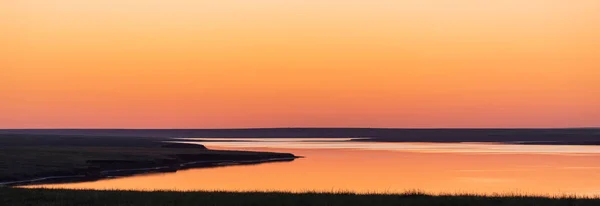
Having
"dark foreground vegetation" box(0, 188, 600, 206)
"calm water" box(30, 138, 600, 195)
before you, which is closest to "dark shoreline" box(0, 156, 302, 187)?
"calm water" box(30, 138, 600, 195)

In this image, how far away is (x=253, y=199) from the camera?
102 feet

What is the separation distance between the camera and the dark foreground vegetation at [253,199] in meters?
30.0

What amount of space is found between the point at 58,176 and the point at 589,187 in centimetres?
4033

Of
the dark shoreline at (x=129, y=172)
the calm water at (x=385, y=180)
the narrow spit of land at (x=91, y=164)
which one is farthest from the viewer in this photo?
the narrow spit of land at (x=91, y=164)

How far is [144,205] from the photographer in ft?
96.9

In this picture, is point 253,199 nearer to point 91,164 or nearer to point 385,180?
point 385,180

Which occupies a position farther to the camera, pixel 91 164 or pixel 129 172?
pixel 91 164

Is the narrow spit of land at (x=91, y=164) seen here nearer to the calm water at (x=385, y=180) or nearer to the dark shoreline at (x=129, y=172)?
the dark shoreline at (x=129, y=172)

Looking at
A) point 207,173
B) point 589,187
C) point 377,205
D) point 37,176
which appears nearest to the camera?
point 377,205

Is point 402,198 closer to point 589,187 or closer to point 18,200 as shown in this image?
point 18,200

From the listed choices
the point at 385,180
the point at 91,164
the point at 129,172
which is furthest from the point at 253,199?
the point at 91,164

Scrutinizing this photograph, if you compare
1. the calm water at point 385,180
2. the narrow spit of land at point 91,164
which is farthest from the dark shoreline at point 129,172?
the calm water at point 385,180

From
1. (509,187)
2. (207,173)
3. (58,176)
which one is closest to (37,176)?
(58,176)

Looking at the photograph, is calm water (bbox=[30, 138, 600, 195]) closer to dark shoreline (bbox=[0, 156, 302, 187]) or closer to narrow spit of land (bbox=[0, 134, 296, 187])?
dark shoreline (bbox=[0, 156, 302, 187])
